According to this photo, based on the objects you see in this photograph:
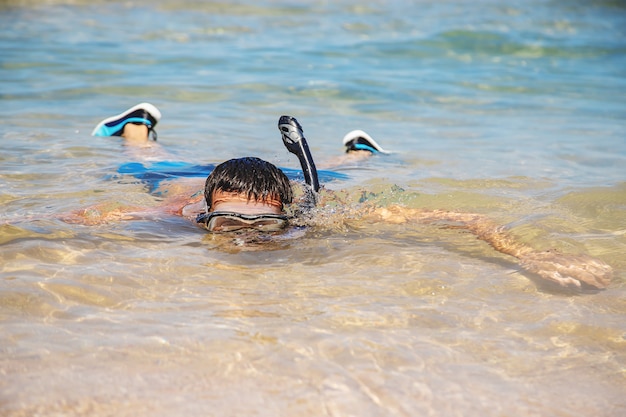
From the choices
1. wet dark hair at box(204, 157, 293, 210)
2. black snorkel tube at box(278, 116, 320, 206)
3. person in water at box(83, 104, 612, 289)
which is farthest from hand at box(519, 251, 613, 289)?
wet dark hair at box(204, 157, 293, 210)

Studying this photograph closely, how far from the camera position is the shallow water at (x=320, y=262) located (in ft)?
7.82

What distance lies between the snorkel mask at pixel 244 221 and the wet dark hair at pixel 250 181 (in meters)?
0.15

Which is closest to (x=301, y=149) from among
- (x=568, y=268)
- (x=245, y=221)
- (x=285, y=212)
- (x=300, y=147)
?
(x=300, y=147)

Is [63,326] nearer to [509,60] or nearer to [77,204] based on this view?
[77,204]

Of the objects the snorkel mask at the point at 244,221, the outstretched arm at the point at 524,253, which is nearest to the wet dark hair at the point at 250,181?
the snorkel mask at the point at 244,221

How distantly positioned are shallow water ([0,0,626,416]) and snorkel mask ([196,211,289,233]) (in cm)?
10

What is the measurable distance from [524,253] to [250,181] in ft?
4.81

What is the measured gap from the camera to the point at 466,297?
3.18m

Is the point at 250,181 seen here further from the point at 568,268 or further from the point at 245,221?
the point at 568,268

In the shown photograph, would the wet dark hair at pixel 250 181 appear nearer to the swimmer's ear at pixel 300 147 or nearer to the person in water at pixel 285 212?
the person in water at pixel 285 212

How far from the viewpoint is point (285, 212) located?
4.11m

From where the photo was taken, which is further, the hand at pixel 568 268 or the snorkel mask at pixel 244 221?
the snorkel mask at pixel 244 221

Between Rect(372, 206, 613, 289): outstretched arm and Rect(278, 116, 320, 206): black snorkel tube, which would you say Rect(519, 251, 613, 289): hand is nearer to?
Rect(372, 206, 613, 289): outstretched arm

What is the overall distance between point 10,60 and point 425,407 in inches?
357
